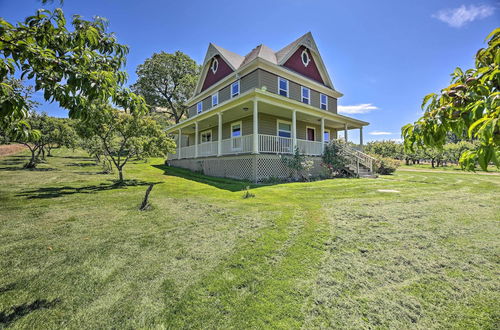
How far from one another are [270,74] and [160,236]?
47.5 ft

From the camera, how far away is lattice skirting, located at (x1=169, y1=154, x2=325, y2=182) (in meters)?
11.4

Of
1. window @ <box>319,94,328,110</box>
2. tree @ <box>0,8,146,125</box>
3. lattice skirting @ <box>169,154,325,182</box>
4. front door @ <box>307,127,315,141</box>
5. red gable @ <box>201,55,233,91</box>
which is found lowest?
lattice skirting @ <box>169,154,325,182</box>

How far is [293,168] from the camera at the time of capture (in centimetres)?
1203

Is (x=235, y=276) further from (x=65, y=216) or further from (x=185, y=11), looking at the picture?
(x=185, y=11)

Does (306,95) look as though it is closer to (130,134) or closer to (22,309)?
(130,134)

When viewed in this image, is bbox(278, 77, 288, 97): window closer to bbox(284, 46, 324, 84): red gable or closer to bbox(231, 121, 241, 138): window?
bbox(284, 46, 324, 84): red gable

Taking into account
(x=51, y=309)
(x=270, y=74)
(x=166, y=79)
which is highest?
(x=166, y=79)

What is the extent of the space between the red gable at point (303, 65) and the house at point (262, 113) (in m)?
0.08

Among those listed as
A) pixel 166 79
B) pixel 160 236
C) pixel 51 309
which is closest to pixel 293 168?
pixel 160 236

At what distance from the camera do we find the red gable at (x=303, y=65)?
17.3 meters

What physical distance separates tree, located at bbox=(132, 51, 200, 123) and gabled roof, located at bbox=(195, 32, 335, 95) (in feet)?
58.8

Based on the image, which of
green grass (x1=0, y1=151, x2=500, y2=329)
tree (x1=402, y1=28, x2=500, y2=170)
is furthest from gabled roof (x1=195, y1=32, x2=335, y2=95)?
tree (x1=402, y1=28, x2=500, y2=170)

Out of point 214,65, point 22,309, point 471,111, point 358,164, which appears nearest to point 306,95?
point 358,164

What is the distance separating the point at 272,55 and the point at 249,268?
61.9 feet
